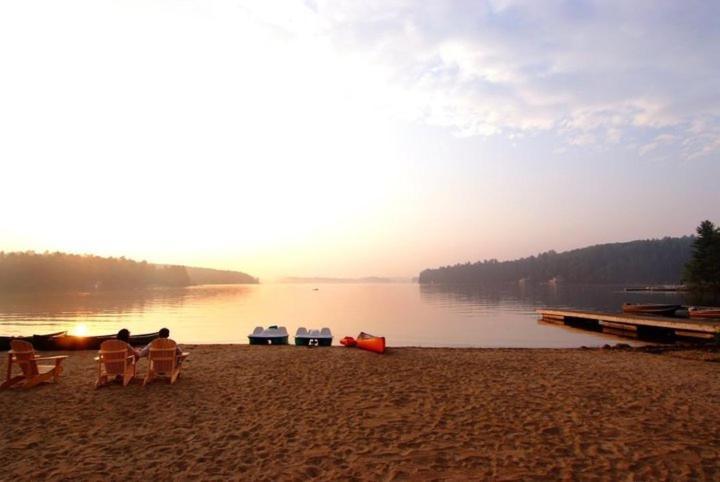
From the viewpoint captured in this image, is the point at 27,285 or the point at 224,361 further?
the point at 27,285

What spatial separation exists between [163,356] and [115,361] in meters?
1.10

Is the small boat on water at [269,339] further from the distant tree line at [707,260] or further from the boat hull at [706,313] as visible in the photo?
the distant tree line at [707,260]

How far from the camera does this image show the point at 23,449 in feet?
22.6

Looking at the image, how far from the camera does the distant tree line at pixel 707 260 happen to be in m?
57.5

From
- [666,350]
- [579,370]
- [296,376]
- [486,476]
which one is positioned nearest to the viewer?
[486,476]

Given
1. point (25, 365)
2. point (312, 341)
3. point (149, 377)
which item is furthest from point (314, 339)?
point (25, 365)

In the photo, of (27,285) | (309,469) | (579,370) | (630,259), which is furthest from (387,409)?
(630,259)

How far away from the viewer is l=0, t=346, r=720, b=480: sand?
20.3ft

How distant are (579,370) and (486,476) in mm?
9151

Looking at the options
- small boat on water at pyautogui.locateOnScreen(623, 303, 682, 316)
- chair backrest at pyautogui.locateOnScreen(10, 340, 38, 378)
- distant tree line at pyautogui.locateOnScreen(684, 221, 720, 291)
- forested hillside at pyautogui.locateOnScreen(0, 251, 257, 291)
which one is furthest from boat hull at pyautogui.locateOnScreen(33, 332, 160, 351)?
forested hillside at pyautogui.locateOnScreen(0, 251, 257, 291)

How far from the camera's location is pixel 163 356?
454 inches

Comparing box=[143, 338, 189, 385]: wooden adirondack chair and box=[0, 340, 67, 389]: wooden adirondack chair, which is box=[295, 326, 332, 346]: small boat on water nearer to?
box=[143, 338, 189, 385]: wooden adirondack chair

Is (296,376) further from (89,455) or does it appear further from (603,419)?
(603,419)

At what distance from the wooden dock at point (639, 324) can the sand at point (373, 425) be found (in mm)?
13856
